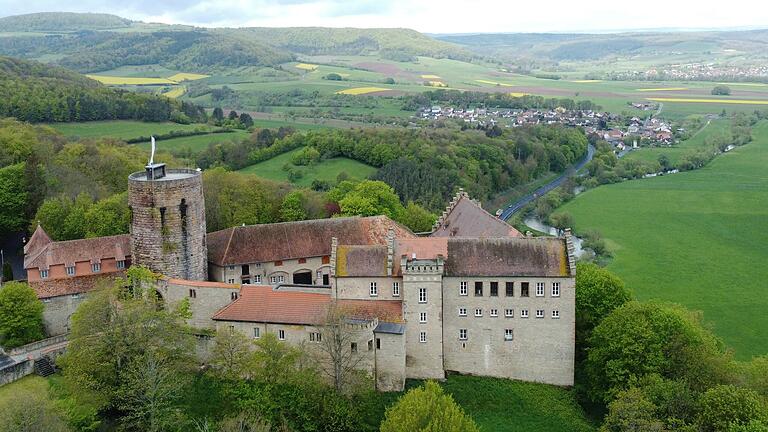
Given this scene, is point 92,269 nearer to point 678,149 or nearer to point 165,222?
point 165,222

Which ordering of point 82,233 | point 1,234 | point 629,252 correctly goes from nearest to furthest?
point 82,233 < point 1,234 < point 629,252

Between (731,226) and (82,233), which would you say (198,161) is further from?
(731,226)

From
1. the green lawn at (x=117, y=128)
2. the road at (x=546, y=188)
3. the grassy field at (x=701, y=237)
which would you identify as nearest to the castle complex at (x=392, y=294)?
the grassy field at (x=701, y=237)

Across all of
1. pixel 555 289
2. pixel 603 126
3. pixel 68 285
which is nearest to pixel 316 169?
pixel 68 285

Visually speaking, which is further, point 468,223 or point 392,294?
point 468,223

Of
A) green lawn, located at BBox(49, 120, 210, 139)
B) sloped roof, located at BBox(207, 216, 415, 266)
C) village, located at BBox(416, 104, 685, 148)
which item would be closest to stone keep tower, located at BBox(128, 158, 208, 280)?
sloped roof, located at BBox(207, 216, 415, 266)

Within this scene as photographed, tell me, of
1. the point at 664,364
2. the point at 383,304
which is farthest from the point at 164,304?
the point at 664,364
